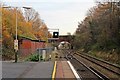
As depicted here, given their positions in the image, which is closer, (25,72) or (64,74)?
(64,74)

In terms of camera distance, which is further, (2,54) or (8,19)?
(8,19)

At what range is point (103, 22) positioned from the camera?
211ft

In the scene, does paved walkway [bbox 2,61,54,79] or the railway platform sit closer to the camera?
the railway platform

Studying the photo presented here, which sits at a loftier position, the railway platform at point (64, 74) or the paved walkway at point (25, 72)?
the paved walkway at point (25, 72)

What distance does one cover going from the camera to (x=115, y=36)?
57.0 metres

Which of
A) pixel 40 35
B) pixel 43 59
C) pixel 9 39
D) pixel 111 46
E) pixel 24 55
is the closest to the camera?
pixel 43 59

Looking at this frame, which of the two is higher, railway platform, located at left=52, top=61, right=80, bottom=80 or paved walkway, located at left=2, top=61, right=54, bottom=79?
paved walkway, located at left=2, top=61, right=54, bottom=79

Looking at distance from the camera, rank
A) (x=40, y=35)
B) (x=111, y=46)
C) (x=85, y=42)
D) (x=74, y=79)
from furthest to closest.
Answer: (x=40, y=35) → (x=85, y=42) → (x=111, y=46) → (x=74, y=79)

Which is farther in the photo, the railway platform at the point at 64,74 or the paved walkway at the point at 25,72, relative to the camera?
the paved walkway at the point at 25,72

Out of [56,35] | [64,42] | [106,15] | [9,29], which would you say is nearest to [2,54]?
[9,29]

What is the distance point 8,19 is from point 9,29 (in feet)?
9.03

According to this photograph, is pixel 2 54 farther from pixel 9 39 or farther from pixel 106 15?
pixel 106 15

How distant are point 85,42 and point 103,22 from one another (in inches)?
1162

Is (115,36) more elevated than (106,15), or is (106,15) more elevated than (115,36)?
(106,15)
